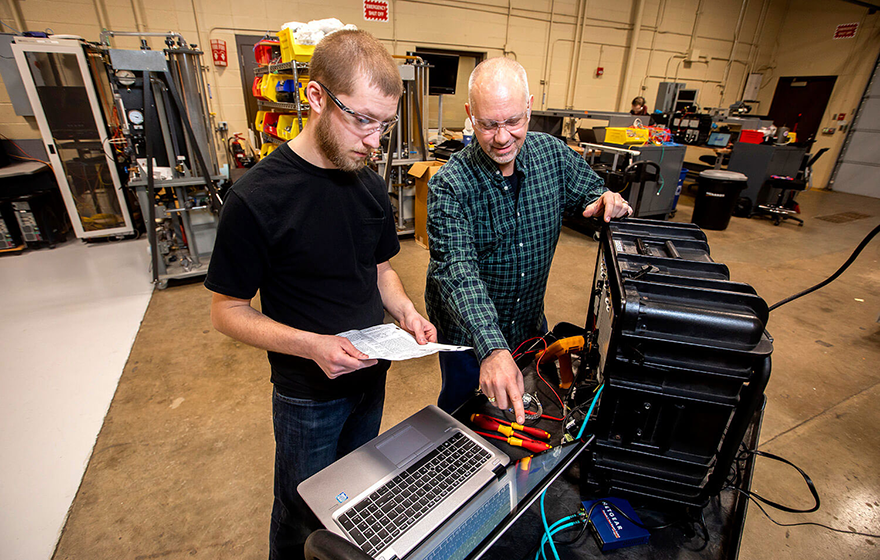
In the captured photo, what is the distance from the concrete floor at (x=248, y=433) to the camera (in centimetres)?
152

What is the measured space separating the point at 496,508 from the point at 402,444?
0.68 ft

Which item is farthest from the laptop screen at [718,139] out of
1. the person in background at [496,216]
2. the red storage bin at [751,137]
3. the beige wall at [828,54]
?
the person in background at [496,216]

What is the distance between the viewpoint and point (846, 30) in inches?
284

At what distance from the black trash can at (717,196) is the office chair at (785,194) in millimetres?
748

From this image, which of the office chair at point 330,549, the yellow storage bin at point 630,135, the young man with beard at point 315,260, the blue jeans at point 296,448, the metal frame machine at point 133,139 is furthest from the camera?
the yellow storage bin at point 630,135

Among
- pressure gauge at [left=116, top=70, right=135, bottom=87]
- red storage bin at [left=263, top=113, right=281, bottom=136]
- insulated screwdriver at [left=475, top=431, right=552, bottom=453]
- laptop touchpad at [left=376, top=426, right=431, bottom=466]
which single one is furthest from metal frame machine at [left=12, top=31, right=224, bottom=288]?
insulated screwdriver at [left=475, top=431, right=552, bottom=453]

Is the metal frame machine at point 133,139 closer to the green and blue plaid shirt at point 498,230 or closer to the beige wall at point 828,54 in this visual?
the green and blue plaid shirt at point 498,230

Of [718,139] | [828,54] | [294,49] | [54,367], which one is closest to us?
[54,367]

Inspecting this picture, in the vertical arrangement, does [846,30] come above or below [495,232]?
above

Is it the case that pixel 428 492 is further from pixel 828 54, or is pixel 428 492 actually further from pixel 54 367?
pixel 828 54

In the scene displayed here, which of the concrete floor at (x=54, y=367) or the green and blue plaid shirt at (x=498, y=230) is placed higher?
the green and blue plaid shirt at (x=498, y=230)

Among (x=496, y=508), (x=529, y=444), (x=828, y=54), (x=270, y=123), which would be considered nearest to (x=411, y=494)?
(x=496, y=508)

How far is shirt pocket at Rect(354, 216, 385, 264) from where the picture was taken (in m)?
1.02

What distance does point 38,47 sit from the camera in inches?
141
